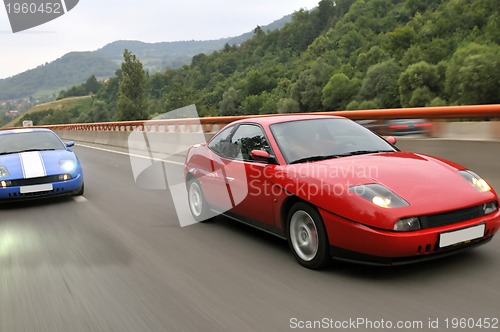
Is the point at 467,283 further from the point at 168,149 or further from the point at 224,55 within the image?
the point at 224,55

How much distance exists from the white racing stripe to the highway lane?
77.7 inches

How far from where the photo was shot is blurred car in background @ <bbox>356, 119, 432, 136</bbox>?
805cm

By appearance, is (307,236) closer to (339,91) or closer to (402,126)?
(402,126)

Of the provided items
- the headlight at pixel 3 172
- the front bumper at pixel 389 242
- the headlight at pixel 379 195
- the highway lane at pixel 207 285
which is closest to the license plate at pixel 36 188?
the headlight at pixel 3 172

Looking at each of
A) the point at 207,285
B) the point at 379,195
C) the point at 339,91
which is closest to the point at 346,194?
the point at 379,195

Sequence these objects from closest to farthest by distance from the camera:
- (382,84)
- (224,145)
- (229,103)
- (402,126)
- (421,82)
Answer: (224,145) → (402,126) → (421,82) → (382,84) → (229,103)

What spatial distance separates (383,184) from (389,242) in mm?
539

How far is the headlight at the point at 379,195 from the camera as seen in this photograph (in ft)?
13.1

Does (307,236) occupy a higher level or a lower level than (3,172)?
lower

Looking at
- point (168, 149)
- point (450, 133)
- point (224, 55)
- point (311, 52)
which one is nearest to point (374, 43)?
point (311, 52)

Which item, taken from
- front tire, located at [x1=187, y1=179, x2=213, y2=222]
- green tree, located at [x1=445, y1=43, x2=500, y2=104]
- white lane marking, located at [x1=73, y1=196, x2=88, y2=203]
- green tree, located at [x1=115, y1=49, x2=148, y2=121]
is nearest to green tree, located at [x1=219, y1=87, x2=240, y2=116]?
green tree, located at [x1=115, y1=49, x2=148, y2=121]

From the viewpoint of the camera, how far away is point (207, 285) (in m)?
4.24

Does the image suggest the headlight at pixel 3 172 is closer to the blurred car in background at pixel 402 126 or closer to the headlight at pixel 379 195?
the blurred car in background at pixel 402 126

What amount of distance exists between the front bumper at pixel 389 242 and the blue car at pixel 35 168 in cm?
567
